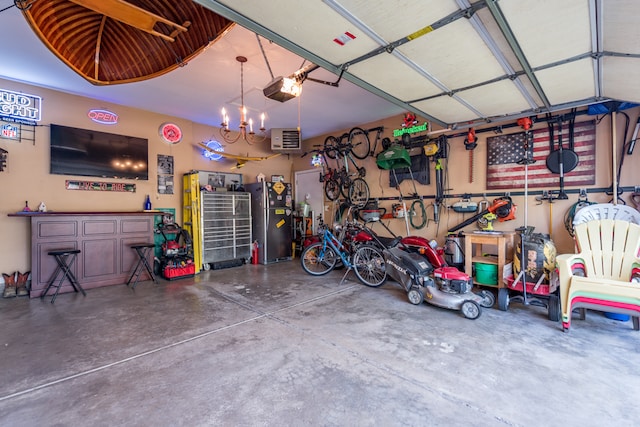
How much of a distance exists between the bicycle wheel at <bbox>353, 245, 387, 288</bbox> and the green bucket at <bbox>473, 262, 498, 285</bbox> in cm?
126

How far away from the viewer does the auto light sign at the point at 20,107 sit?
4.01m

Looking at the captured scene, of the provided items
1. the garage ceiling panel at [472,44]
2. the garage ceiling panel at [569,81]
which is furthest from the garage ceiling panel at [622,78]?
the garage ceiling panel at [569,81]

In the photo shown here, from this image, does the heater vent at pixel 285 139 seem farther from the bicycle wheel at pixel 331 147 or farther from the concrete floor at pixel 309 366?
the concrete floor at pixel 309 366

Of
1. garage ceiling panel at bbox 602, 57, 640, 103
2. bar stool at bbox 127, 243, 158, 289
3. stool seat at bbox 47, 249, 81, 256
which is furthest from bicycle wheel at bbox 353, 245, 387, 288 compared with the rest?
stool seat at bbox 47, 249, 81, 256

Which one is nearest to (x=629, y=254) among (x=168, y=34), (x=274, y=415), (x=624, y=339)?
(x=624, y=339)

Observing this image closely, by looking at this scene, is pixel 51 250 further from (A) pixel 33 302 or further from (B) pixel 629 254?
(B) pixel 629 254

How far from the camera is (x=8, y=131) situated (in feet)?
13.3

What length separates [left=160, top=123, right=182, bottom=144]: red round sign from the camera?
5.54 m

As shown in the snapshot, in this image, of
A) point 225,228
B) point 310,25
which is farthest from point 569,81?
point 225,228

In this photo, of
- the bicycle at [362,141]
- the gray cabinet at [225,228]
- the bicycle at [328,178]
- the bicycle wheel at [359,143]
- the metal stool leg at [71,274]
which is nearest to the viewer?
the metal stool leg at [71,274]

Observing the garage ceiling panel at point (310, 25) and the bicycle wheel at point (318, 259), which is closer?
the garage ceiling panel at point (310, 25)

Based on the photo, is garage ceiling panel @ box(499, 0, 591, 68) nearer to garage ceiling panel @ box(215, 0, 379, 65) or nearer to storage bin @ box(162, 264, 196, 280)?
garage ceiling panel @ box(215, 0, 379, 65)

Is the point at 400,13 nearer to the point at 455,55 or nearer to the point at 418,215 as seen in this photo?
the point at 455,55

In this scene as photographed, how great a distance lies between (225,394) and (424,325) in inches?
79.0
